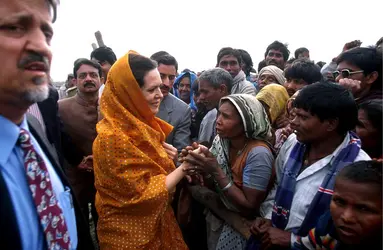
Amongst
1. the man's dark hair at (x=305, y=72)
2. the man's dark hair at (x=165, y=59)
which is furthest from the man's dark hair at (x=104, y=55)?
the man's dark hair at (x=305, y=72)

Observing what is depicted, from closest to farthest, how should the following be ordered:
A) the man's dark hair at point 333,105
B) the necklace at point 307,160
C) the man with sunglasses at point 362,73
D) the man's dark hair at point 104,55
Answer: the man's dark hair at point 333,105, the necklace at point 307,160, the man with sunglasses at point 362,73, the man's dark hair at point 104,55

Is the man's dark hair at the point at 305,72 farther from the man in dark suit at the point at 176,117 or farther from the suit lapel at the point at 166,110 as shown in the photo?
the suit lapel at the point at 166,110

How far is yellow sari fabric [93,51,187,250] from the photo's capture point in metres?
2.22

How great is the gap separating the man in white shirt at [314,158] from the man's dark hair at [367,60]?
2.82 ft

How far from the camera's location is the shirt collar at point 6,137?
1187 millimetres

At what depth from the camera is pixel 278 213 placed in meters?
2.12

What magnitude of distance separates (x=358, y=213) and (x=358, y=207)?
3 centimetres

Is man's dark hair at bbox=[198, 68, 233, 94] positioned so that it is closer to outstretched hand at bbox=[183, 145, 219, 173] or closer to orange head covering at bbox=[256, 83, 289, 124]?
orange head covering at bbox=[256, 83, 289, 124]

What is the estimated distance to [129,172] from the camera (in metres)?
2.22

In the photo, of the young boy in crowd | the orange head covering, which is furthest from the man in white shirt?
the orange head covering

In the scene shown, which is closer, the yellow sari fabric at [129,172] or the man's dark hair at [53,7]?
the man's dark hair at [53,7]

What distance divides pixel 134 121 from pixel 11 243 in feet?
4.25

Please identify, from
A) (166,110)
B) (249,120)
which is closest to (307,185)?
(249,120)

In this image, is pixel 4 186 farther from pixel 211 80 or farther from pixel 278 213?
pixel 211 80
